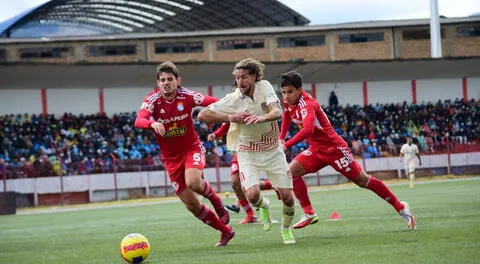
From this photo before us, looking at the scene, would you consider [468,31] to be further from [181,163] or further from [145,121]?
[145,121]

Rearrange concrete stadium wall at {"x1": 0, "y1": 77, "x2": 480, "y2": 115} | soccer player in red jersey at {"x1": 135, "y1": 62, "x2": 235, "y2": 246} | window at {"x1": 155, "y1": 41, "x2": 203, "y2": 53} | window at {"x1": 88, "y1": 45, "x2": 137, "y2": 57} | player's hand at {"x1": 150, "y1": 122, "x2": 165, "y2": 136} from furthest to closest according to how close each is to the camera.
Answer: window at {"x1": 155, "y1": 41, "x2": 203, "y2": 53} → window at {"x1": 88, "y1": 45, "x2": 137, "y2": 57} → concrete stadium wall at {"x1": 0, "y1": 77, "x2": 480, "y2": 115} → soccer player in red jersey at {"x1": 135, "y1": 62, "x2": 235, "y2": 246} → player's hand at {"x1": 150, "y1": 122, "x2": 165, "y2": 136}

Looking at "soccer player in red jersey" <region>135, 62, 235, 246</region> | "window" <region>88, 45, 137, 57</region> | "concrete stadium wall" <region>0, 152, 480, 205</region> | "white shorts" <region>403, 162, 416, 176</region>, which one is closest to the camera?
"soccer player in red jersey" <region>135, 62, 235, 246</region>

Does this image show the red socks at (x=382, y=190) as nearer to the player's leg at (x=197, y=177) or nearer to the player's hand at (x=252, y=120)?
the player's leg at (x=197, y=177)

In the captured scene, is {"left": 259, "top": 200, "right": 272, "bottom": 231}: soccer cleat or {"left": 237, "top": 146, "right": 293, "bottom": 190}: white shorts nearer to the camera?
{"left": 237, "top": 146, "right": 293, "bottom": 190}: white shorts

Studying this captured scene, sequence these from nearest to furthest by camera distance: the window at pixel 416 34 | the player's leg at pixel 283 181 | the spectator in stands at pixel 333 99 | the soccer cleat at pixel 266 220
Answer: the player's leg at pixel 283 181 < the soccer cleat at pixel 266 220 < the spectator in stands at pixel 333 99 < the window at pixel 416 34

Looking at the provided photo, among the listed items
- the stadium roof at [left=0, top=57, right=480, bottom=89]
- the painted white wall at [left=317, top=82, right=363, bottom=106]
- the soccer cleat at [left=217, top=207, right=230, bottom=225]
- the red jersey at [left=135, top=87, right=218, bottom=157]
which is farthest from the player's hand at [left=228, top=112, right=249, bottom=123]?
the painted white wall at [left=317, top=82, right=363, bottom=106]

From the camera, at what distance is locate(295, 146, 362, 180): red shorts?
11875mm

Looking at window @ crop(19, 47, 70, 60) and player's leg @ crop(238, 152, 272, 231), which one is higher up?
window @ crop(19, 47, 70, 60)

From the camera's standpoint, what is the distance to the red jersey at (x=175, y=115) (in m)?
10.8

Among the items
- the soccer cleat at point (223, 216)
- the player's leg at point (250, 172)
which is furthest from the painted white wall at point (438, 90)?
the player's leg at point (250, 172)

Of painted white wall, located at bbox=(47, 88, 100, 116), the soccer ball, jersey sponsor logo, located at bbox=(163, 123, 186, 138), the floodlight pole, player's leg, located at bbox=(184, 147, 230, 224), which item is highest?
the floodlight pole

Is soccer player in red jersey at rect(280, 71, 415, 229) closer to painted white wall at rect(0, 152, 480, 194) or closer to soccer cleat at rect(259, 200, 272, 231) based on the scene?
soccer cleat at rect(259, 200, 272, 231)

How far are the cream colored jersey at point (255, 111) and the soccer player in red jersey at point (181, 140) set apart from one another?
0.57 meters

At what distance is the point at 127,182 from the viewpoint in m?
37.5
